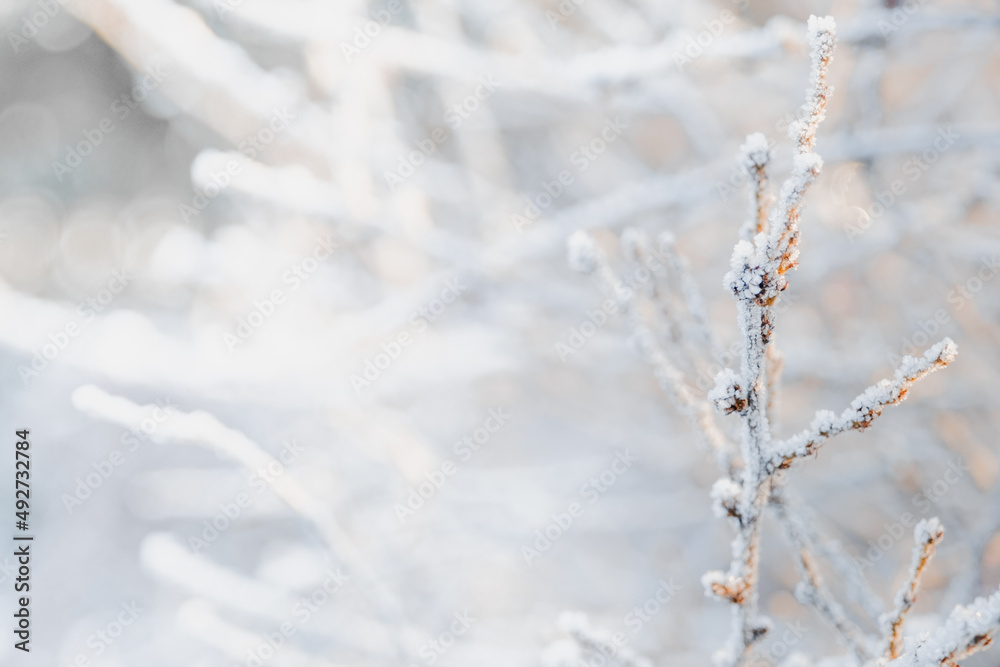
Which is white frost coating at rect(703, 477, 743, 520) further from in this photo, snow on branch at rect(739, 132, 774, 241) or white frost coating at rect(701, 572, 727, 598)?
snow on branch at rect(739, 132, 774, 241)

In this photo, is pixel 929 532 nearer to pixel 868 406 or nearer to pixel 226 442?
pixel 868 406

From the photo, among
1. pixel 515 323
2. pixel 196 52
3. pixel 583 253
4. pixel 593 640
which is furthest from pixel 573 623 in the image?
pixel 196 52

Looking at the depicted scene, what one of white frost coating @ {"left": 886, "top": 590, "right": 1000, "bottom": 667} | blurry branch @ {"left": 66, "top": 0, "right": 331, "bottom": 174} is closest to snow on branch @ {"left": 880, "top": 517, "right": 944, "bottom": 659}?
white frost coating @ {"left": 886, "top": 590, "right": 1000, "bottom": 667}

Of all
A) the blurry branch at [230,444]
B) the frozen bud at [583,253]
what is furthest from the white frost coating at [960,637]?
the blurry branch at [230,444]

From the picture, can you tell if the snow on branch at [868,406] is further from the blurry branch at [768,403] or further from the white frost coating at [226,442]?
the white frost coating at [226,442]

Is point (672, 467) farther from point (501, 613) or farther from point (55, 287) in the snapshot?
point (55, 287)

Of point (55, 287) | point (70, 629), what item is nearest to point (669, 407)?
point (70, 629)

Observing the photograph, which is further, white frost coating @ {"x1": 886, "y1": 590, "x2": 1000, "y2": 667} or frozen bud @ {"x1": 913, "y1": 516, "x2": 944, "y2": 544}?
frozen bud @ {"x1": 913, "y1": 516, "x2": 944, "y2": 544}
